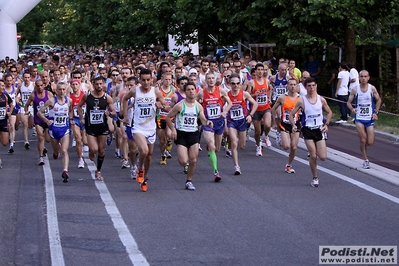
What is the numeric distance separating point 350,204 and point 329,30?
15487mm

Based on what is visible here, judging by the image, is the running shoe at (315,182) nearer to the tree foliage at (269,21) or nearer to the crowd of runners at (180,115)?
the crowd of runners at (180,115)

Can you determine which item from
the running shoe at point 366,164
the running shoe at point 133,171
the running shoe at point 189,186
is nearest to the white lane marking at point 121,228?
the running shoe at point 133,171

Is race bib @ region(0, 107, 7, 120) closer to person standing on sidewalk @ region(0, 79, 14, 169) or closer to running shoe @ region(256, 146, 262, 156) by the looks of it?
person standing on sidewalk @ region(0, 79, 14, 169)

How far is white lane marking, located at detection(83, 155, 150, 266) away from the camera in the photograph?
8245 mm

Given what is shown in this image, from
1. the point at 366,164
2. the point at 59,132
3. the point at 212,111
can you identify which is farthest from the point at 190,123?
the point at 366,164

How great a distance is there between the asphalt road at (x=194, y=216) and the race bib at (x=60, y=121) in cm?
90

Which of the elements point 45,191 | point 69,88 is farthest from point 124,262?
point 69,88

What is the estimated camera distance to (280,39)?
24.9 metres

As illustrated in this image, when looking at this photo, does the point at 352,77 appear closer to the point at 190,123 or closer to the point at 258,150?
the point at 258,150

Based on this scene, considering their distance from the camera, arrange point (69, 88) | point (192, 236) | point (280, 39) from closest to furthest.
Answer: point (192, 236)
point (69, 88)
point (280, 39)

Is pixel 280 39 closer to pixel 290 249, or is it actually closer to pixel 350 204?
pixel 350 204

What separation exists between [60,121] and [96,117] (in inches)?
40.0

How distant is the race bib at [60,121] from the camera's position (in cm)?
1390

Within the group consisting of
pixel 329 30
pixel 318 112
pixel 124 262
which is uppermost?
pixel 329 30
